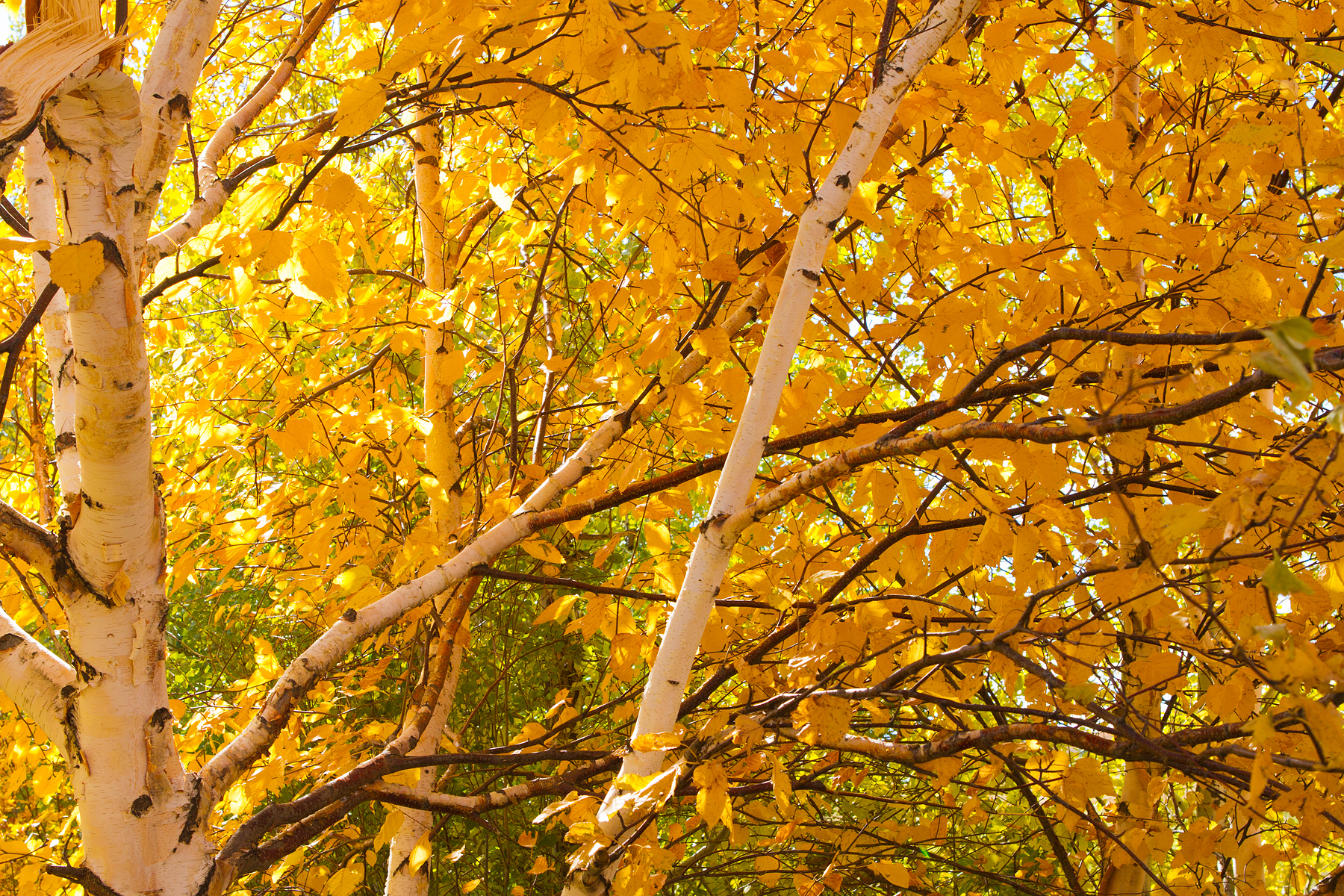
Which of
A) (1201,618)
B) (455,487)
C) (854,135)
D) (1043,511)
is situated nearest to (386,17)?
(854,135)

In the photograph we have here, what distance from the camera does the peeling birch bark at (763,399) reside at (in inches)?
53.2

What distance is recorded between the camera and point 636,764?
1400mm

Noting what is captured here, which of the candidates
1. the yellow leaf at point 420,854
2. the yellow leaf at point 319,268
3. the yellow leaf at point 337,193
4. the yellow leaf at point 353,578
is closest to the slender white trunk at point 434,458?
the yellow leaf at point 420,854

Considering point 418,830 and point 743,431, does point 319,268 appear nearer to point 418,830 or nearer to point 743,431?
point 743,431

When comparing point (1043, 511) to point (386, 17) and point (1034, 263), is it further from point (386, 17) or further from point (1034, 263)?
point (386, 17)

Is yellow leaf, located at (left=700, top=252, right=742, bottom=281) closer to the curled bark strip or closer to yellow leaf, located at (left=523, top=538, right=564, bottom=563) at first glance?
yellow leaf, located at (left=523, top=538, right=564, bottom=563)

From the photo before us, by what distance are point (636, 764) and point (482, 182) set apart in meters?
1.54

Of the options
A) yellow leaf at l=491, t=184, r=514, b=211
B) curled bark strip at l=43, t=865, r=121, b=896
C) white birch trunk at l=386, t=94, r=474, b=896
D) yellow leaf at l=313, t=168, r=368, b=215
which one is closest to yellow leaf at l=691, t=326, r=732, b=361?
yellow leaf at l=491, t=184, r=514, b=211

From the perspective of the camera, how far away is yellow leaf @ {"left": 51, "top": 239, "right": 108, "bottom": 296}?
1.06 m

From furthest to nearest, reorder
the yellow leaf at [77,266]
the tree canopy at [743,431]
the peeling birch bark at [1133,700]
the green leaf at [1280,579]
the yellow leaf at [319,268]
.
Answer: the peeling birch bark at [1133,700]
the yellow leaf at [319,268]
the tree canopy at [743,431]
the yellow leaf at [77,266]
the green leaf at [1280,579]

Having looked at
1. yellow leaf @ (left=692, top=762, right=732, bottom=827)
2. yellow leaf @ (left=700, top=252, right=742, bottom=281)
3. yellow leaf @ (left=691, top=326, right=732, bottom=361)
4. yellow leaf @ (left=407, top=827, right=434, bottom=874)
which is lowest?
yellow leaf @ (left=692, top=762, right=732, bottom=827)

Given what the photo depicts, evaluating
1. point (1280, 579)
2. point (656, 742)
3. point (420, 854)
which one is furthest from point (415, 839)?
point (1280, 579)

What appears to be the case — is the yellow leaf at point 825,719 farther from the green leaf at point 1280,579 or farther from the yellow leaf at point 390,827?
the yellow leaf at point 390,827

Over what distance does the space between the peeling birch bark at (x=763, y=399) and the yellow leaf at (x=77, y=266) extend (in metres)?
0.92
